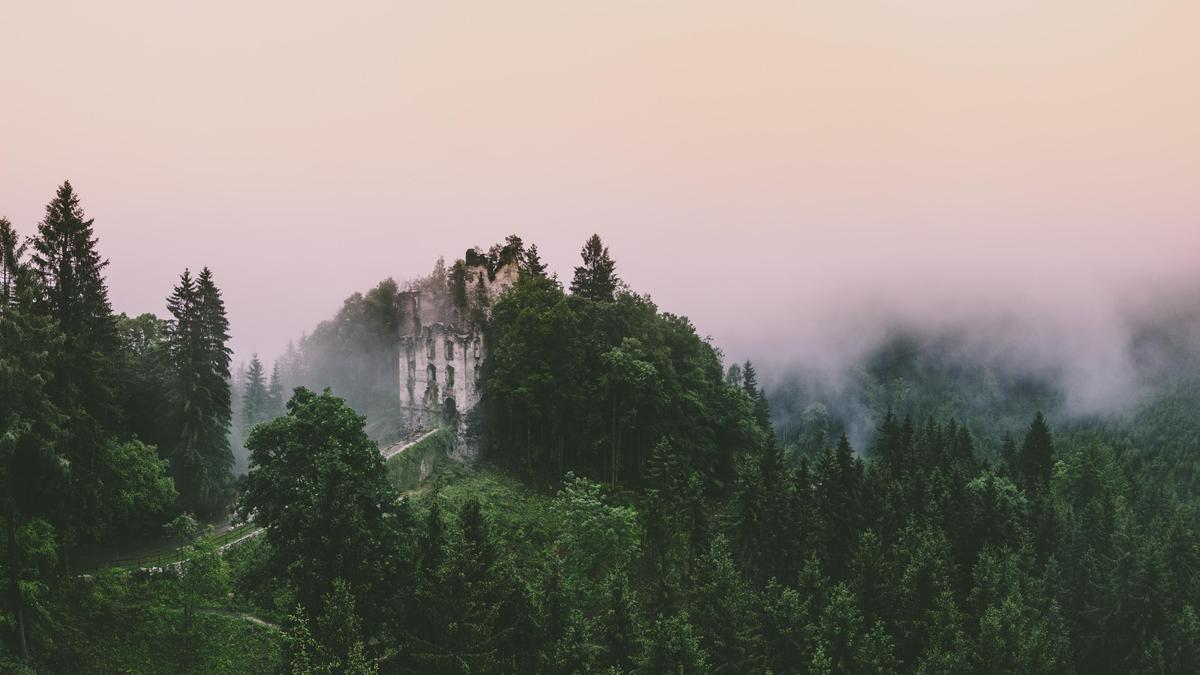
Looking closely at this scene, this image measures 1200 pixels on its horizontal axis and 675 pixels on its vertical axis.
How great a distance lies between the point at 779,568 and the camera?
48.6 m

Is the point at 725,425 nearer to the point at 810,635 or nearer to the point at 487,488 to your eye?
the point at 487,488

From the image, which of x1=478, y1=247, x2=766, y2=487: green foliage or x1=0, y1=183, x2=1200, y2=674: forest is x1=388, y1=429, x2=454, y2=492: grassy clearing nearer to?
x1=0, y1=183, x2=1200, y2=674: forest

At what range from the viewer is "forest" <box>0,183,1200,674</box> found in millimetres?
31719

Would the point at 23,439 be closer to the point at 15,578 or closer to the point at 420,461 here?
the point at 15,578

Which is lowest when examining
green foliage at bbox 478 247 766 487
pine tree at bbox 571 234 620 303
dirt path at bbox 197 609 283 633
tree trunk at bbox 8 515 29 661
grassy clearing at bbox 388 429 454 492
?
dirt path at bbox 197 609 283 633

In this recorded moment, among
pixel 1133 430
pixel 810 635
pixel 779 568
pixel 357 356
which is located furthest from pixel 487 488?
pixel 1133 430

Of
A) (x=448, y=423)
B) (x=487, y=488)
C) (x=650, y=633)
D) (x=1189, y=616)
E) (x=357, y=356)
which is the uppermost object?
(x=357, y=356)

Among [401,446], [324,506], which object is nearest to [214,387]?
[401,446]

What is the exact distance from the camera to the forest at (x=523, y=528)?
1249 inches

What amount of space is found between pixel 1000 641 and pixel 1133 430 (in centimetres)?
14207

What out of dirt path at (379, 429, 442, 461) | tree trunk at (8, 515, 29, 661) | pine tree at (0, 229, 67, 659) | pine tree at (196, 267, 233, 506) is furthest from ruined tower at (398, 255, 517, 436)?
tree trunk at (8, 515, 29, 661)

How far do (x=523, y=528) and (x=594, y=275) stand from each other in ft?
84.2

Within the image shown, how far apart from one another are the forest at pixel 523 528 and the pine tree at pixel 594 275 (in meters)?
0.19

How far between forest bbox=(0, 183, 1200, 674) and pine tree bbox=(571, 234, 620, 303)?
188mm
